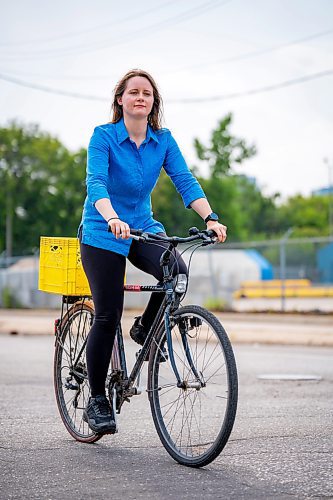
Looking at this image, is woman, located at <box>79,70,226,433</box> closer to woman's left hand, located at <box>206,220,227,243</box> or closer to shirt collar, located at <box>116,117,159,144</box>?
shirt collar, located at <box>116,117,159,144</box>

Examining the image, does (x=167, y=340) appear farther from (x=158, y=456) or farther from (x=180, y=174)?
(x=180, y=174)

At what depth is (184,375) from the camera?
193 inches

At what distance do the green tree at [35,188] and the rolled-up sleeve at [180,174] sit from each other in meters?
58.5

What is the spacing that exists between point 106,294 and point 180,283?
0.45 m

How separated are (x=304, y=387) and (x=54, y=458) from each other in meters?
3.86

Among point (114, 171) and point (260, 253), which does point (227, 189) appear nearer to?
point (260, 253)

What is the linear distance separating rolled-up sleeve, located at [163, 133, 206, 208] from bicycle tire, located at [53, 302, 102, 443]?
2.77ft

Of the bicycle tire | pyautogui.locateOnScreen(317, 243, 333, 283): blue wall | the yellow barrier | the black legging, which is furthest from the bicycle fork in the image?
the yellow barrier

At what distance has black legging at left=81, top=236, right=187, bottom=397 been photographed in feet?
17.0

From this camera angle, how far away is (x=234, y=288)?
25609 mm

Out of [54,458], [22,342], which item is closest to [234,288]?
[22,342]

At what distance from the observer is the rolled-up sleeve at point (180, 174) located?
530 centimetres

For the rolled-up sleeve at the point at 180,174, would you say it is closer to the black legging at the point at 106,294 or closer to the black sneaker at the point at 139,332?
the black legging at the point at 106,294

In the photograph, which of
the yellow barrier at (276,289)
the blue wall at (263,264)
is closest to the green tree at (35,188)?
the yellow barrier at (276,289)
